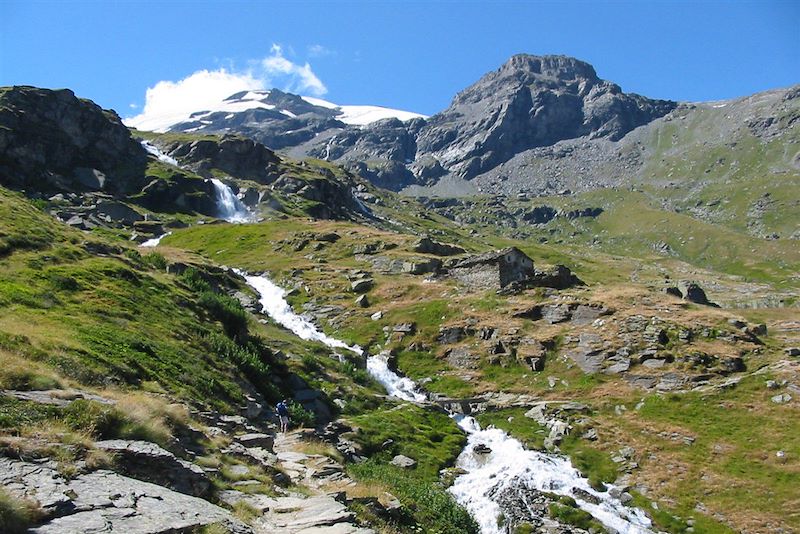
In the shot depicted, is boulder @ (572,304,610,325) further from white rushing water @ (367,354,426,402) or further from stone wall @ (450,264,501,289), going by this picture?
white rushing water @ (367,354,426,402)

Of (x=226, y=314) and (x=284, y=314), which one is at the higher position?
(x=284, y=314)

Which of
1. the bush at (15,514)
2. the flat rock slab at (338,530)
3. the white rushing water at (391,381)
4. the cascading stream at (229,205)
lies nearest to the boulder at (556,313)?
the white rushing water at (391,381)

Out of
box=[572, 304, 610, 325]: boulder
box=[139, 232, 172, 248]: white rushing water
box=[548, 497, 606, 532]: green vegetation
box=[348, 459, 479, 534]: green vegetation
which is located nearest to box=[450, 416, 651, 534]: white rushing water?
box=[548, 497, 606, 532]: green vegetation

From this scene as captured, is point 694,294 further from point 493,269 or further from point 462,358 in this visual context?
point 462,358

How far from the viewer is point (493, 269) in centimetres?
7212

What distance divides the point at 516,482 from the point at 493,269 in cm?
4392

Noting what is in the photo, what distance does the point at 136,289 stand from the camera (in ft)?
111

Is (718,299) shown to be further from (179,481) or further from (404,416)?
(179,481)

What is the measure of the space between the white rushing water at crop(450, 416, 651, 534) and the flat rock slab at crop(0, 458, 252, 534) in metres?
18.6

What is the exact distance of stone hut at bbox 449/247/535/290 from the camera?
234 ft

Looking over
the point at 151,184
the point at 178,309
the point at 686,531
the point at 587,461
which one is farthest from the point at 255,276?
the point at 151,184

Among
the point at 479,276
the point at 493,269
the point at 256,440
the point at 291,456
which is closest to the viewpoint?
the point at 291,456

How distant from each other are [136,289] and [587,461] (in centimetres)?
2973

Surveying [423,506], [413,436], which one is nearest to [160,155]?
[413,436]
